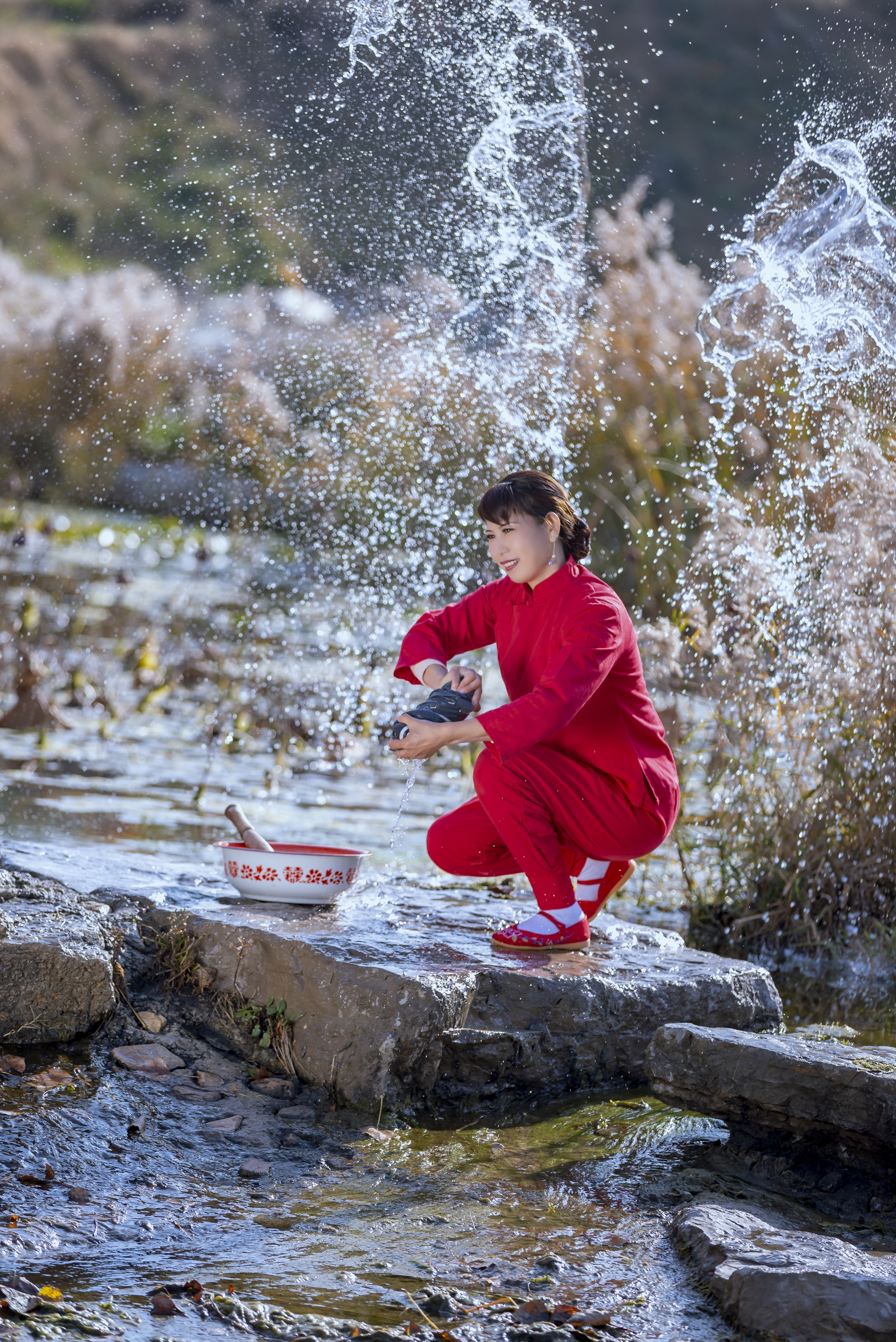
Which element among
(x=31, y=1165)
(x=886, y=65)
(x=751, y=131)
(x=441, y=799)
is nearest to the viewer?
(x=31, y=1165)

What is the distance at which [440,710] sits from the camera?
2949 millimetres

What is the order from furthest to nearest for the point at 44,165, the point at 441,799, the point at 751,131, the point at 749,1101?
1. the point at 751,131
2. the point at 44,165
3. the point at 441,799
4. the point at 749,1101

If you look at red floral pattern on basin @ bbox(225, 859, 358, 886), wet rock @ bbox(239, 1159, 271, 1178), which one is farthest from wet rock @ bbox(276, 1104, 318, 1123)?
red floral pattern on basin @ bbox(225, 859, 358, 886)

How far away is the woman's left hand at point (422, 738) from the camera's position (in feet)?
9.31

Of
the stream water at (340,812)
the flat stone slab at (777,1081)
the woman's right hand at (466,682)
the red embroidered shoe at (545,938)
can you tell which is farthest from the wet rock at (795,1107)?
the woman's right hand at (466,682)

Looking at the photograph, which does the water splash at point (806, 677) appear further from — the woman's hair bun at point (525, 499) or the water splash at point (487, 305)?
the water splash at point (487, 305)

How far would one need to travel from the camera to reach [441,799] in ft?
17.6

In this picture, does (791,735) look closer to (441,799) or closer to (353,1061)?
(441,799)

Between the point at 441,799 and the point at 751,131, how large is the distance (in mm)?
25314

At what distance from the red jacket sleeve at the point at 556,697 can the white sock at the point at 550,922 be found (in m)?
0.41

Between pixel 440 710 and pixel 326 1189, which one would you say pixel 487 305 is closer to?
pixel 440 710

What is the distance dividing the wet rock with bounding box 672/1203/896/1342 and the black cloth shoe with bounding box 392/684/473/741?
1195 millimetres

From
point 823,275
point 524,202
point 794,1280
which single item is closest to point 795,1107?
point 794,1280

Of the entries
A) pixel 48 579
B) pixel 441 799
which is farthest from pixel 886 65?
pixel 441 799
